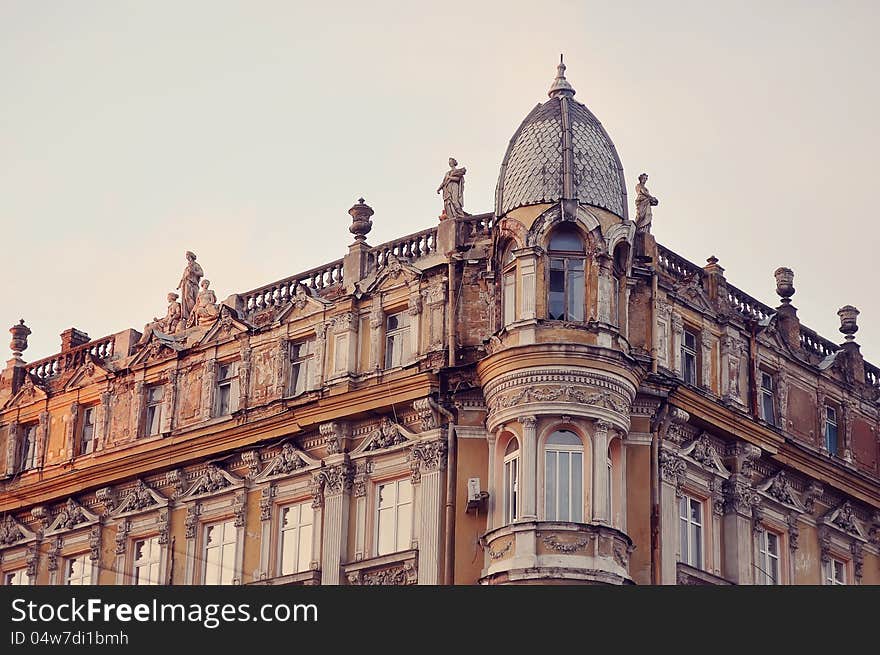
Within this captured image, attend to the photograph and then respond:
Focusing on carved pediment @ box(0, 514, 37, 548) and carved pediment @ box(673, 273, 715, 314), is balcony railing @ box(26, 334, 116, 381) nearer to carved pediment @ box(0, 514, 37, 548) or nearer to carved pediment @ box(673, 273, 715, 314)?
carved pediment @ box(0, 514, 37, 548)

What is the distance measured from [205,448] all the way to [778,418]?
15.4m

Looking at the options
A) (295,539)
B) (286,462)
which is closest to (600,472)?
(295,539)

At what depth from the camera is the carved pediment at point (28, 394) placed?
235 feet

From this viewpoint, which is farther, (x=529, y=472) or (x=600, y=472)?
(x=600, y=472)

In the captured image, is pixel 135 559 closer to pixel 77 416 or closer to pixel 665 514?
pixel 77 416

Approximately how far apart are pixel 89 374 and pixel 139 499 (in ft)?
17.0

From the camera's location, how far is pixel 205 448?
216ft

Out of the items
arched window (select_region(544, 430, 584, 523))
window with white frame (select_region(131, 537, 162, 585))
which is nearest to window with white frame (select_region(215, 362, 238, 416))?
window with white frame (select_region(131, 537, 162, 585))

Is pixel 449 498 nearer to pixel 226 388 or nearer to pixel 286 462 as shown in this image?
pixel 286 462

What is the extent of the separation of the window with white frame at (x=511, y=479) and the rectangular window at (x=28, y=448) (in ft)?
57.9

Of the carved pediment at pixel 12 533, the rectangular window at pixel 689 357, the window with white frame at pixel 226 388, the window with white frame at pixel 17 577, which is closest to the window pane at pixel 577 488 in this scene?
the rectangular window at pixel 689 357

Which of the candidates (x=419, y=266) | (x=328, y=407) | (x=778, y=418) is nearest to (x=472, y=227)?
(x=419, y=266)

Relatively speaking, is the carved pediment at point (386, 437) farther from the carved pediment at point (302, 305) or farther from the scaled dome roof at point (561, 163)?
the scaled dome roof at point (561, 163)

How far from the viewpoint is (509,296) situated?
2381 inches
